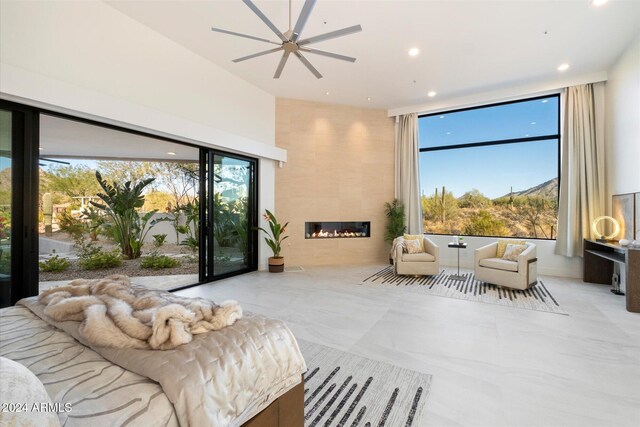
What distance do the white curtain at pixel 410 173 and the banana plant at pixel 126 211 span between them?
19.5 ft

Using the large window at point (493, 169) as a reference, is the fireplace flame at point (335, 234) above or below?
below

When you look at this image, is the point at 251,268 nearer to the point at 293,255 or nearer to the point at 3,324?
the point at 293,255

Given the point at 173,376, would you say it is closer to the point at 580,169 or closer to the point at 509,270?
the point at 509,270

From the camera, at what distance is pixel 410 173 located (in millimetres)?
6938

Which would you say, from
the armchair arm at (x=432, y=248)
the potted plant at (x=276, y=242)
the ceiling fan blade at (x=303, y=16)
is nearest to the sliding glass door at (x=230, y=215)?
the potted plant at (x=276, y=242)

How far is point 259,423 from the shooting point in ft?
4.16

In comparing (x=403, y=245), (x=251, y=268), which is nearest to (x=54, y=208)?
(x=251, y=268)

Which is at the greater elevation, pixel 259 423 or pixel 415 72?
pixel 415 72

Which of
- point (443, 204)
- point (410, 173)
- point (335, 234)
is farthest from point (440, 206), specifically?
point (335, 234)

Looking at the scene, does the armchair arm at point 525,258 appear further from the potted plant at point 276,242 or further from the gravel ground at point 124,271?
the gravel ground at point 124,271

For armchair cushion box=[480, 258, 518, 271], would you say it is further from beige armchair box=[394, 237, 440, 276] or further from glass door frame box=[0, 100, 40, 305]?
glass door frame box=[0, 100, 40, 305]

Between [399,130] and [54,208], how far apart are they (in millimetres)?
7108

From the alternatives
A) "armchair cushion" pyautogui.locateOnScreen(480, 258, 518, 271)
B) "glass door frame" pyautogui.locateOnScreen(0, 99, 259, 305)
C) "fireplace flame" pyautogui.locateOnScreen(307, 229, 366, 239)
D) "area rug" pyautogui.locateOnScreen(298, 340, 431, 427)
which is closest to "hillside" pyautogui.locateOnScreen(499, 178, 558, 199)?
"armchair cushion" pyautogui.locateOnScreen(480, 258, 518, 271)

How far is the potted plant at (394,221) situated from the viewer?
22.2ft
